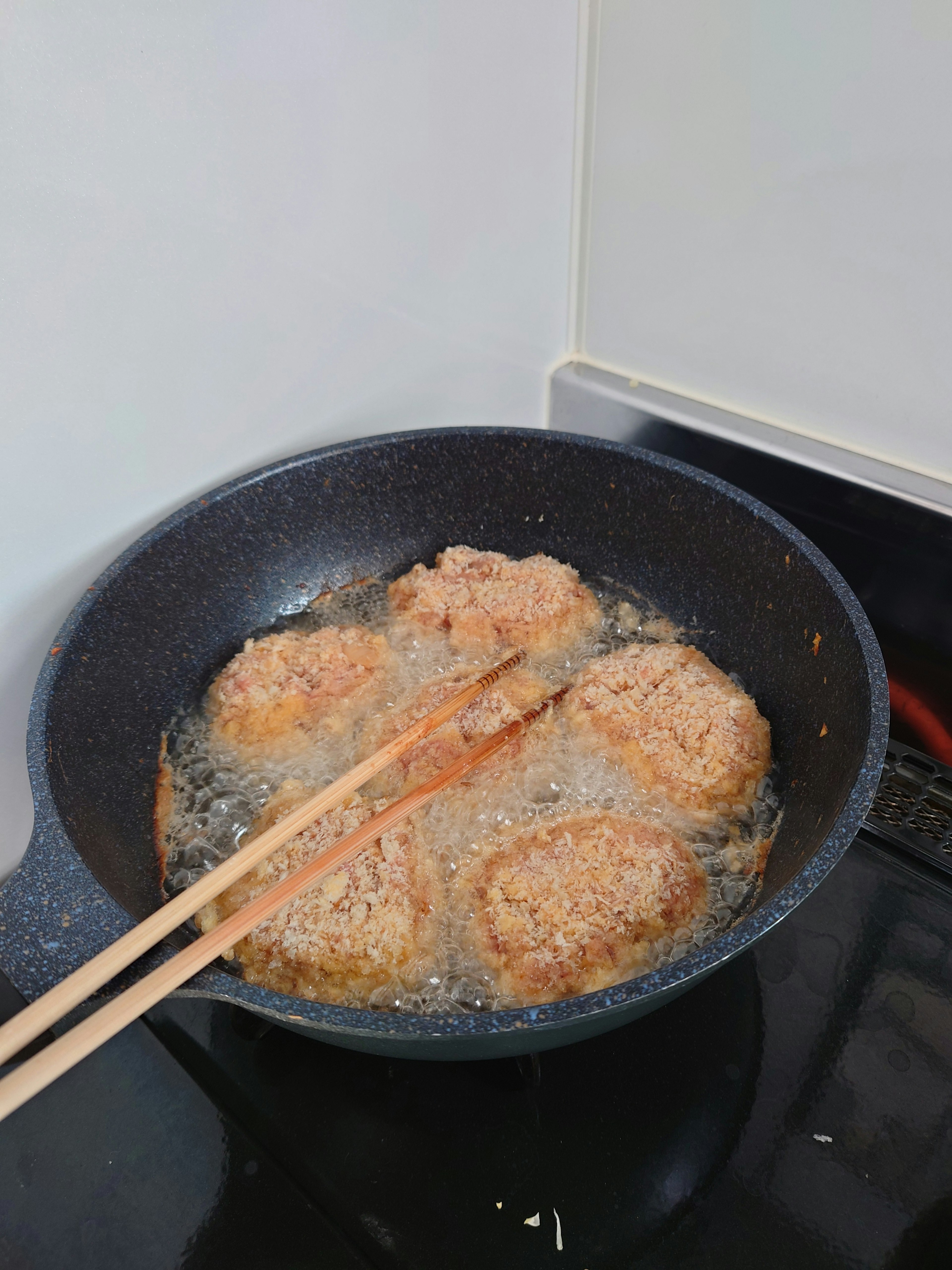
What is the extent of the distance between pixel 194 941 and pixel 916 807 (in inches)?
33.6

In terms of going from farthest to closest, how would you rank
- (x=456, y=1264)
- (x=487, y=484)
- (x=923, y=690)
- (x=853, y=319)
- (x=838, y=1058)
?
(x=487, y=484), (x=923, y=690), (x=853, y=319), (x=838, y=1058), (x=456, y=1264)

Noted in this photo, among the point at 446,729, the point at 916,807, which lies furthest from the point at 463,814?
the point at 916,807

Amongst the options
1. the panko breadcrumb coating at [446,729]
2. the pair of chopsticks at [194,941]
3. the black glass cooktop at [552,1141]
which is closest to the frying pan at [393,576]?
the pair of chopsticks at [194,941]

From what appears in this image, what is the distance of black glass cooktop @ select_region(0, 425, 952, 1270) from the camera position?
0.73 m

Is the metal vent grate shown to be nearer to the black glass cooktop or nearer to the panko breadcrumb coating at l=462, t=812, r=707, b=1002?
the black glass cooktop

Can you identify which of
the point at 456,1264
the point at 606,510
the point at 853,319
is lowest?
the point at 456,1264

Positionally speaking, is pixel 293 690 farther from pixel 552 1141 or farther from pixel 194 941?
pixel 552 1141

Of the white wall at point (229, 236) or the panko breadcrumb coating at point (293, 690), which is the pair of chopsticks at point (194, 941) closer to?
the panko breadcrumb coating at point (293, 690)

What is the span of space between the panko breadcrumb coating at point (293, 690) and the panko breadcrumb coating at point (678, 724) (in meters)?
0.28

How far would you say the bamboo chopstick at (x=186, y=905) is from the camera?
1.82ft

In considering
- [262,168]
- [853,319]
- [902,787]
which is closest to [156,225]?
[262,168]

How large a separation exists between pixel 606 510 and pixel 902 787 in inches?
21.2

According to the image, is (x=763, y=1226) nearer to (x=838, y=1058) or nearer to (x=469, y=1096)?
(x=838, y=1058)

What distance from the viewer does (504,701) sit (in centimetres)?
100
